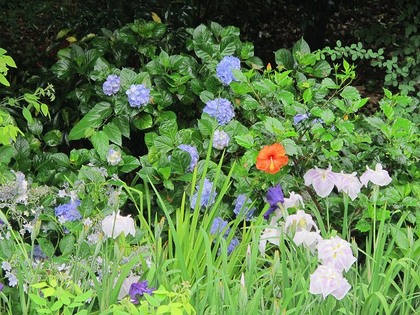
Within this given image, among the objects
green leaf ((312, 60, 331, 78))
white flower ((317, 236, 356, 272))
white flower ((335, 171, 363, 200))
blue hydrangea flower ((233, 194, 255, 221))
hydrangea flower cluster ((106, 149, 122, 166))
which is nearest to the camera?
white flower ((317, 236, 356, 272))

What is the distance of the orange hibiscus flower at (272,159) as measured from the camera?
305 cm

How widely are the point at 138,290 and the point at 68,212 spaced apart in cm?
85

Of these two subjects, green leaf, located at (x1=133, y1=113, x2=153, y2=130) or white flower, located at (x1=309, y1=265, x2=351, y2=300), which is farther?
green leaf, located at (x1=133, y1=113, x2=153, y2=130)

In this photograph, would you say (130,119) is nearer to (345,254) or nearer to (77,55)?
(77,55)

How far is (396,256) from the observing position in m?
3.27

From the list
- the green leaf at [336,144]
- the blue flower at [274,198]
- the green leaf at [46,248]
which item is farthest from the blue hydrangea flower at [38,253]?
the green leaf at [336,144]

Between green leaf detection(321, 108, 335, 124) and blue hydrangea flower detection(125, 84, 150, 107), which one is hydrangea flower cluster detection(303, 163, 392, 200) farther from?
blue hydrangea flower detection(125, 84, 150, 107)

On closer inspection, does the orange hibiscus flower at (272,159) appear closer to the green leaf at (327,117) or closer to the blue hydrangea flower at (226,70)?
the green leaf at (327,117)

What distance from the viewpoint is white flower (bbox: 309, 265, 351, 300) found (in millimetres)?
2344

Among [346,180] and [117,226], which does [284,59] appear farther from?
[117,226]

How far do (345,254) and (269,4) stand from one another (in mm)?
4257

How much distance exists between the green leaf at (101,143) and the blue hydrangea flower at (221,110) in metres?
0.50

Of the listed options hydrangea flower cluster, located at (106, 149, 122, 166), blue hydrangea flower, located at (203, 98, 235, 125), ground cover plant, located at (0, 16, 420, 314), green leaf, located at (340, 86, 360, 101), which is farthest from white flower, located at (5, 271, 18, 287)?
green leaf, located at (340, 86, 360, 101)

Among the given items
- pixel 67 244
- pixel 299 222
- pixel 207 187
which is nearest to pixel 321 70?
pixel 207 187
